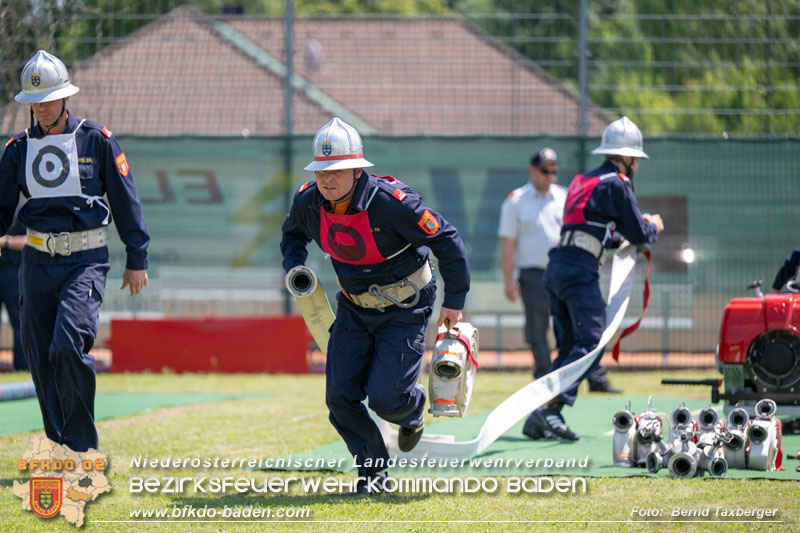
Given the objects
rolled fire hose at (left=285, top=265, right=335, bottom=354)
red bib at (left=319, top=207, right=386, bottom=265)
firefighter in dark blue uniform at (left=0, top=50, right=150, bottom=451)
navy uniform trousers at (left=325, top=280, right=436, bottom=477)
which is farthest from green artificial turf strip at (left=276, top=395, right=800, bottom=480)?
firefighter in dark blue uniform at (left=0, top=50, right=150, bottom=451)

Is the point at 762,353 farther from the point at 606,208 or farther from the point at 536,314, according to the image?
the point at 536,314

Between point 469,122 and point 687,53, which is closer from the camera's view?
point 687,53

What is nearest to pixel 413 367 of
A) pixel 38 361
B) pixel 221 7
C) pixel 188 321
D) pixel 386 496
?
pixel 386 496

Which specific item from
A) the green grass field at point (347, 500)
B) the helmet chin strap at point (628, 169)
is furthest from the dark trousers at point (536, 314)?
the green grass field at point (347, 500)

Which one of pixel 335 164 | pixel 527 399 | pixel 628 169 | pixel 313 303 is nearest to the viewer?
pixel 335 164

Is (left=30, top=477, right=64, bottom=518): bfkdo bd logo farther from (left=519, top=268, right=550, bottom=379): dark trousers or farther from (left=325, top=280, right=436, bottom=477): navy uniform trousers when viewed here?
(left=519, top=268, right=550, bottom=379): dark trousers

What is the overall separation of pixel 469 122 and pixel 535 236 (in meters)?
2.98

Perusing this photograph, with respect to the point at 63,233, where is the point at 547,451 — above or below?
below

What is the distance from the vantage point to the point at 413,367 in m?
6.13

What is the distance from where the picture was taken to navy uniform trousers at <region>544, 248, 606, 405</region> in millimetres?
8094

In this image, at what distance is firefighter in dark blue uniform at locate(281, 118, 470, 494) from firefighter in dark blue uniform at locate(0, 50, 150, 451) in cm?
111

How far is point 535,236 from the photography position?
10.8 metres

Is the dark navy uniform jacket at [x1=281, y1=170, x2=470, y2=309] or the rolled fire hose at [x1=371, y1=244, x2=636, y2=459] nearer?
the dark navy uniform jacket at [x1=281, y1=170, x2=470, y2=309]

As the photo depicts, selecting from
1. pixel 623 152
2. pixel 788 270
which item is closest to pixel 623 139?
pixel 623 152
